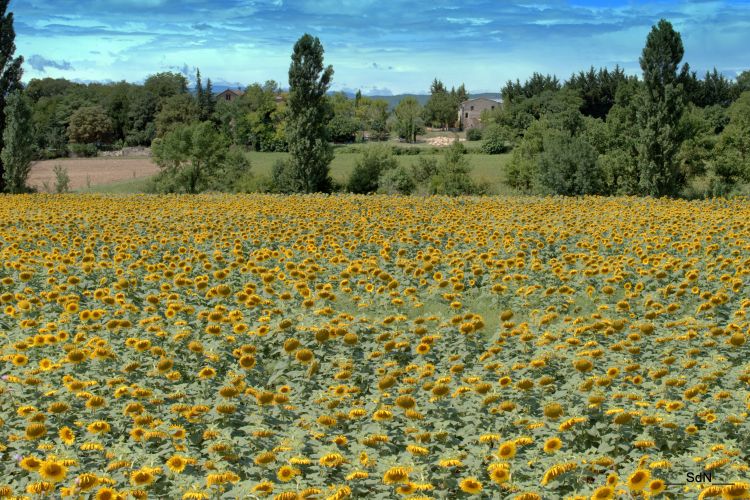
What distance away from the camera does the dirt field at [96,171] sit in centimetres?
5347

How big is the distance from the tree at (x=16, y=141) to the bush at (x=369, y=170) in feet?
54.0

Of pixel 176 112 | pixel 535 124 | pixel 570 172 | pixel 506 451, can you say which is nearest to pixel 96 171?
pixel 176 112

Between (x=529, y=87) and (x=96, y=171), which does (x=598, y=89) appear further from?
(x=96, y=171)

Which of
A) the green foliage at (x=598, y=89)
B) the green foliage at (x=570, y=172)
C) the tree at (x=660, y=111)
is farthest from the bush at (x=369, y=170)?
the green foliage at (x=598, y=89)

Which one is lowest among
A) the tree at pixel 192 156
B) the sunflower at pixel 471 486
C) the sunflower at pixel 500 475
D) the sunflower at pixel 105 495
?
the sunflower at pixel 500 475

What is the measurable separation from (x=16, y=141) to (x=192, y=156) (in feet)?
36.6

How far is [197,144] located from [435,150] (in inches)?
1411

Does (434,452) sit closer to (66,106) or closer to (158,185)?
(158,185)

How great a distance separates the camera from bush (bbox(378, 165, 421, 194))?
3788 centimetres

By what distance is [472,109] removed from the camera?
468 ft

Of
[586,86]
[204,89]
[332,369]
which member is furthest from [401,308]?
[204,89]

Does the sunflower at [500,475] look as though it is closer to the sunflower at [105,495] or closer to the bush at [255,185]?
the sunflower at [105,495]

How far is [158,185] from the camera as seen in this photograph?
3850cm

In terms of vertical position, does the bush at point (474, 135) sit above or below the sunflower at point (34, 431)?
above
